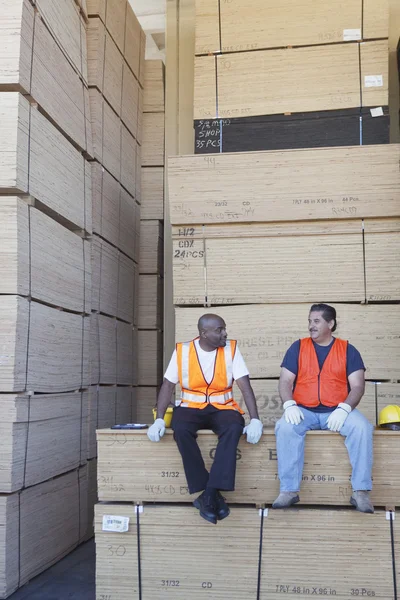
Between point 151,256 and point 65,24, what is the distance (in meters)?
2.82

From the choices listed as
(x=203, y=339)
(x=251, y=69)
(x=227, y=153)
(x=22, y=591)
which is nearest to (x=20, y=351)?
(x=203, y=339)

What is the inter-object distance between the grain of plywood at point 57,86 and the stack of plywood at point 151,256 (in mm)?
1853

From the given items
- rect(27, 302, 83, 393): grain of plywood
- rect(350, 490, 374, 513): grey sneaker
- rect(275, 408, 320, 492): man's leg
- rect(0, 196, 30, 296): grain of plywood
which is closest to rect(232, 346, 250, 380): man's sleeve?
rect(275, 408, 320, 492): man's leg

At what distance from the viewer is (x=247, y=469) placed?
14.2ft

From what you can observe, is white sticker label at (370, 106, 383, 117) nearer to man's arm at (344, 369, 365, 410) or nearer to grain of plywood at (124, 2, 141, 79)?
man's arm at (344, 369, 365, 410)

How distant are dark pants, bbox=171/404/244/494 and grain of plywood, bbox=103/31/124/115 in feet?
12.0

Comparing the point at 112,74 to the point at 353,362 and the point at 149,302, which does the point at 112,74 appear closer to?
the point at 149,302

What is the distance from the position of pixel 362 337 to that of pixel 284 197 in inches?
51.0

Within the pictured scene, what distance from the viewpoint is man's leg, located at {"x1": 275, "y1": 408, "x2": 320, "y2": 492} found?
414 centimetres

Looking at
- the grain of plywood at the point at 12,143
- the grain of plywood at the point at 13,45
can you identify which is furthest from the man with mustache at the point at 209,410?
the grain of plywood at the point at 13,45

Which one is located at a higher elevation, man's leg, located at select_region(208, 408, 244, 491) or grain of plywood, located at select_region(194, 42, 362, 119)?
grain of plywood, located at select_region(194, 42, 362, 119)

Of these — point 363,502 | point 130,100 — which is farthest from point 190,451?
point 130,100

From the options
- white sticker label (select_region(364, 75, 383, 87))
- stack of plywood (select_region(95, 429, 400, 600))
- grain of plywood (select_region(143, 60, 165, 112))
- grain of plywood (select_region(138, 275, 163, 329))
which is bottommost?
stack of plywood (select_region(95, 429, 400, 600))

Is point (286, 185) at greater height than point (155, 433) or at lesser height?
greater
